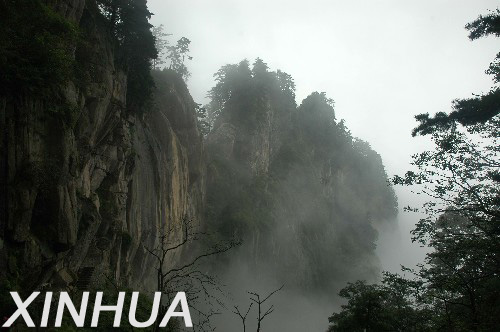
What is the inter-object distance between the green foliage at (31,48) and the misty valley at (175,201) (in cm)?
5

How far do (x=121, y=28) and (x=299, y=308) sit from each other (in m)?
37.5

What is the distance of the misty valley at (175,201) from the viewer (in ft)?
40.3

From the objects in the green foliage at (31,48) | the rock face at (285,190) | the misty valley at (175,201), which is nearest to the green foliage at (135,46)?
the misty valley at (175,201)

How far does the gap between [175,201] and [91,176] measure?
11304mm

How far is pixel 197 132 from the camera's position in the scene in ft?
118

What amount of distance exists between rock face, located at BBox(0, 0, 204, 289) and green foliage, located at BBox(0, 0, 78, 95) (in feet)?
2.29

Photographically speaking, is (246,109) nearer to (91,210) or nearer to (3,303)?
(91,210)

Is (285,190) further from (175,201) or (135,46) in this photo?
(135,46)

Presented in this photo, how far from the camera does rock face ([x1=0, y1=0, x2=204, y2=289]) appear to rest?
41.4 feet

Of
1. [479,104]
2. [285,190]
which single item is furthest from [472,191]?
[285,190]

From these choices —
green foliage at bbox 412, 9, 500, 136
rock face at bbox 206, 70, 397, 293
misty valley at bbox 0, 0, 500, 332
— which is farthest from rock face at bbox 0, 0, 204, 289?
green foliage at bbox 412, 9, 500, 136

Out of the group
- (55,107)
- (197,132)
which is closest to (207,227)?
(197,132)

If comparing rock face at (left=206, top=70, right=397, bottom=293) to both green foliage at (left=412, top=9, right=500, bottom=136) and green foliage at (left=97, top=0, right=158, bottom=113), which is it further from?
green foliage at (left=412, top=9, right=500, bottom=136)

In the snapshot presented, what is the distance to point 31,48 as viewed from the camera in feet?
41.6
